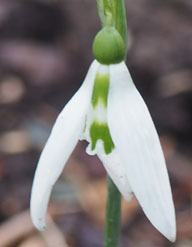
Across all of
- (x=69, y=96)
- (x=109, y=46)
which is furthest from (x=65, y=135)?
(x=69, y=96)

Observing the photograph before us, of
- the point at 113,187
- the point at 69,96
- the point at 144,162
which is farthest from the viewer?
the point at 69,96

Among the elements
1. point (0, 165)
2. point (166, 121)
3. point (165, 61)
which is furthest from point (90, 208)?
point (165, 61)

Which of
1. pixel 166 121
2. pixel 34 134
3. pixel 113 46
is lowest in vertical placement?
pixel 166 121

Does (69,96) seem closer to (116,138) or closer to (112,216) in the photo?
(112,216)

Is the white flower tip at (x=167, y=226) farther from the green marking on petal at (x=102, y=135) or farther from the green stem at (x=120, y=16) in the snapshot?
the green stem at (x=120, y=16)

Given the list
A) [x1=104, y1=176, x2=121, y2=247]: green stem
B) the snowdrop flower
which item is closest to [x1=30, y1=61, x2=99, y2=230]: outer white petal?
the snowdrop flower

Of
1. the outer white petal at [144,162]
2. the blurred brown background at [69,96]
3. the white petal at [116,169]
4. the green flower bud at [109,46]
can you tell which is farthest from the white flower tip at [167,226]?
the blurred brown background at [69,96]

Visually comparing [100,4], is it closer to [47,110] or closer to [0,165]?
[0,165]
